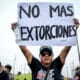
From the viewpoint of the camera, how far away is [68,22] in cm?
674

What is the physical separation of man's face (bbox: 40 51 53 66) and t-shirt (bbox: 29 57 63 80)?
0.29 ft

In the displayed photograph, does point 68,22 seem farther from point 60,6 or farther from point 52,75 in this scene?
point 52,75

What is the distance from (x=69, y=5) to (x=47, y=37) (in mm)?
770

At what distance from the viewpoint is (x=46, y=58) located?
5.62m

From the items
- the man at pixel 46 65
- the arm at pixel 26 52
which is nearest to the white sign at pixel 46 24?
the arm at pixel 26 52

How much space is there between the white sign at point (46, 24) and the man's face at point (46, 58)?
0.79 m

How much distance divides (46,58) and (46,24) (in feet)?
4.09

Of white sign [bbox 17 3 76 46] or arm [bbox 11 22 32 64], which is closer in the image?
arm [bbox 11 22 32 64]

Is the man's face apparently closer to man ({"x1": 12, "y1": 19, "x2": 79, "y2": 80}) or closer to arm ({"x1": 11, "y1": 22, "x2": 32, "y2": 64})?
man ({"x1": 12, "y1": 19, "x2": 79, "y2": 80})

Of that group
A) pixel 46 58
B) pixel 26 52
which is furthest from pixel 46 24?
pixel 46 58

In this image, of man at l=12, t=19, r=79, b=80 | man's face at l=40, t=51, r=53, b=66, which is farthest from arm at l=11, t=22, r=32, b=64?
A: man's face at l=40, t=51, r=53, b=66

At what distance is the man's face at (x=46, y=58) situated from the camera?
18.4 feet

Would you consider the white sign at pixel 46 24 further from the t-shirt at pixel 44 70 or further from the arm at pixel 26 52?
the t-shirt at pixel 44 70

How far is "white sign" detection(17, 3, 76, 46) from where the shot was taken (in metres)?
6.56
